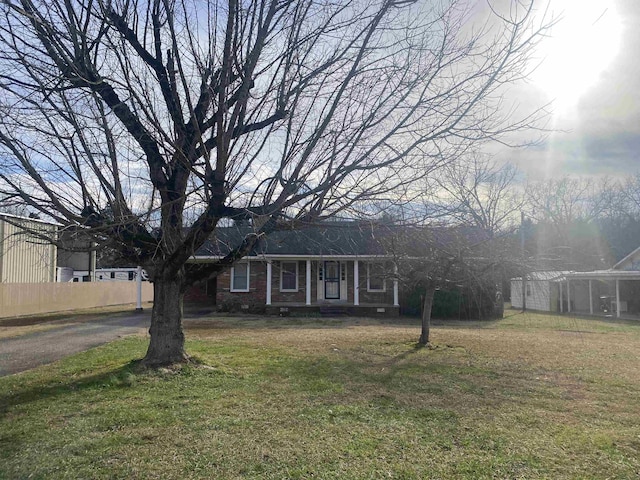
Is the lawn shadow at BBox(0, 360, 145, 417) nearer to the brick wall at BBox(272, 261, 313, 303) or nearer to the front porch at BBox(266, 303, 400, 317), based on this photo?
the front porch at BBox(266, 303, 400, 317)

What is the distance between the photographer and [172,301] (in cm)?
805

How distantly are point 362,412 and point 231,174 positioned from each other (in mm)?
3563

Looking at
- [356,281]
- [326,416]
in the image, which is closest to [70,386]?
[326,416]

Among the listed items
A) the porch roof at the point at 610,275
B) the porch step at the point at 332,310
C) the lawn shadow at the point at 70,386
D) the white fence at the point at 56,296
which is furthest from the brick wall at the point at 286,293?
the porch roof at the point at 610,275

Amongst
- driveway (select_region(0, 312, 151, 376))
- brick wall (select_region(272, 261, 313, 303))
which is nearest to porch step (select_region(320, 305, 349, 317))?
brick wall (select_region(272, 261, 313, 303))

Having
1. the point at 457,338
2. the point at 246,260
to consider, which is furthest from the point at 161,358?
the point at 246,260

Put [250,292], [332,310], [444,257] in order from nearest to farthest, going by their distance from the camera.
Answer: [444,257] < [332,310] < [250,292]

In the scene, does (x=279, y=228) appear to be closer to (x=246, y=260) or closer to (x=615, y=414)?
(x=615, y=414)

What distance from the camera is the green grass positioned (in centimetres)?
410

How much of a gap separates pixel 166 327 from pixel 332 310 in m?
13.1

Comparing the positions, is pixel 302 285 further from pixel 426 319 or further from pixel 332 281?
pixel 426 319

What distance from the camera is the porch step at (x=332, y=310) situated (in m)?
20.7

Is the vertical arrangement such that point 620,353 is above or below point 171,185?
below

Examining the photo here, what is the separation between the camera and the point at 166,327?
8023 millimetres
